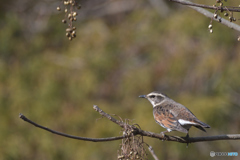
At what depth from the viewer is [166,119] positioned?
4.69 m

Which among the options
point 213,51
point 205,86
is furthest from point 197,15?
point 205,86

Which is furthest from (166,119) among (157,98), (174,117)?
(157,98)

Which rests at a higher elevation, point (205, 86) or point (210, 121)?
point (205, 86)

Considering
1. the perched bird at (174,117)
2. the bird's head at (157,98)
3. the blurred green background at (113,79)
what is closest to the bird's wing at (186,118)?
the perched bird at (174,117)

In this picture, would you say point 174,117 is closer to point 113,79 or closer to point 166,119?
point 166,119

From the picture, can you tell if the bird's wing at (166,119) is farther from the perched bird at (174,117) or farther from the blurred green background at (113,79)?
the blurred green background at (113,79)

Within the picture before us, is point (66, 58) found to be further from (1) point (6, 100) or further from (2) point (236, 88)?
(2) point (236, 88)

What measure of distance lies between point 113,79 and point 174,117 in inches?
194

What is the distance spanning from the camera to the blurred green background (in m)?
7.79

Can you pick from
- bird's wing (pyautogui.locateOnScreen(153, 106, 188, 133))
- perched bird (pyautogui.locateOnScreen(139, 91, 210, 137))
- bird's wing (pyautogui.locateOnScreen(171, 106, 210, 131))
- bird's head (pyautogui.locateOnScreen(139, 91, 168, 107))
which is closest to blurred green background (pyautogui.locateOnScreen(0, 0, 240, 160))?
bird's head (pyautogui.locateOnScreen(139, 91, 168, 107))

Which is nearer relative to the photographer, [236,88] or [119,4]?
[236,88]

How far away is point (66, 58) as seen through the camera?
9.59 meters

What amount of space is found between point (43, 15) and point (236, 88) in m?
5.63

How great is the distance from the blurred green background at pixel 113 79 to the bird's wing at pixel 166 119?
2275 millimetres
